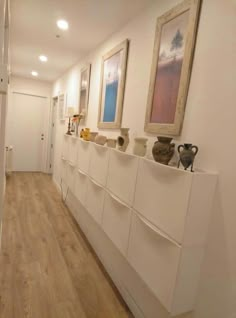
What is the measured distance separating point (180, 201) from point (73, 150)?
244 cm

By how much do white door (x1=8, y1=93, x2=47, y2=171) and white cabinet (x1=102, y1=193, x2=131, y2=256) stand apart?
4.74 m

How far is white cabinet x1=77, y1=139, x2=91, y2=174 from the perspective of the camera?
9.01 feet

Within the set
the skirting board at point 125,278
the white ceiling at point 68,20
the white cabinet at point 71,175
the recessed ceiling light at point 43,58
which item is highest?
the white ceiling at point 68,20

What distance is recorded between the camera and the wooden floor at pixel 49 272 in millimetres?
1741

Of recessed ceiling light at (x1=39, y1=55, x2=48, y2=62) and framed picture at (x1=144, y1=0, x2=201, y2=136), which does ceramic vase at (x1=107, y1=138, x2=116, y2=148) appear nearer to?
framed picture at (x1=144, y1=0, x2=201, y2=136)

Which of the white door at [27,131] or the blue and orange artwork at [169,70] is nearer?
the blue and orange artwork at [169,70]

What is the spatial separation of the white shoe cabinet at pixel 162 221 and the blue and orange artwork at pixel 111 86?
2.44 ft

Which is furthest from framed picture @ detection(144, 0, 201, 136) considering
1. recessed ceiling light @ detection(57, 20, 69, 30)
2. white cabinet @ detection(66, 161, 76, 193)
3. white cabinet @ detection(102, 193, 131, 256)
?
white cabinet @ detection(66, 161, 76, 193)

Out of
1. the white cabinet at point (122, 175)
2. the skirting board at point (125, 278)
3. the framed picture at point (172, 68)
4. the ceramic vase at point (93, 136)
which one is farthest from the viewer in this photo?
the ceramic vase at point (93, 136)

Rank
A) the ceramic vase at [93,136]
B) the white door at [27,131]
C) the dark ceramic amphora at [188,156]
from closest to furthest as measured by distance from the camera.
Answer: the dark ceramic amphora at [188,156] → the ceramic vase at [93,136] → the white door at [27,131]

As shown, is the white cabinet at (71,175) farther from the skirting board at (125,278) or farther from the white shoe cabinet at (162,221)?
the white shoe cabinet at (162,221)

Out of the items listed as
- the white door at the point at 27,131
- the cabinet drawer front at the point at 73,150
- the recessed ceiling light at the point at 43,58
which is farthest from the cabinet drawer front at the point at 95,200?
the white door at the point at 27,131

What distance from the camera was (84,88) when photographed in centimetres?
357

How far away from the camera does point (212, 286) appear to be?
1.24 meters
